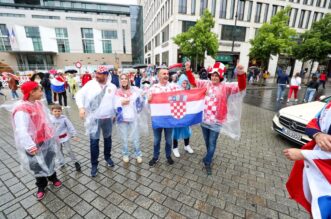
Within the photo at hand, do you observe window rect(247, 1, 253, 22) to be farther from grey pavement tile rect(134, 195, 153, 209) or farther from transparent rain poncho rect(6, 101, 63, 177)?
transparent rain poncho rect(6, 101, 63, 177)

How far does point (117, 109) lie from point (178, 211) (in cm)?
208

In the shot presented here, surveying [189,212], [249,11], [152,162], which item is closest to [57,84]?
[152,162]

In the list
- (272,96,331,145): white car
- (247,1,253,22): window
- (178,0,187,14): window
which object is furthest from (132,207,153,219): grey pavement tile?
(247,1,253,22): window

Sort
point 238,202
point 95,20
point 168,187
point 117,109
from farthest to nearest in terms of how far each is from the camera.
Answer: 1. point 95,20
2. point 117,109
3. point 168,187
4. point 238,202

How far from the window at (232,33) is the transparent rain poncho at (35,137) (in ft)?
101

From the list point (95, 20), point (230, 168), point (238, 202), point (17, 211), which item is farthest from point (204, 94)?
point (95, 20)

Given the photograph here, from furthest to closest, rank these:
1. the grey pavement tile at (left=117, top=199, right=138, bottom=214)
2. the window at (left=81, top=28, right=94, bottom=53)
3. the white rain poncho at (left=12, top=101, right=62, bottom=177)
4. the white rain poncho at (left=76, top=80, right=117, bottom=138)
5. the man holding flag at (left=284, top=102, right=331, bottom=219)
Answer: the window at (left=81, top=28, right=94, bottom=53) → the white rain poncho at (left=76, top=80, right=117, bottom=138) → the grey pavement tile at (left=117, top=199, right=138, bottom=214) → the white rain poncho at (left=12, top=101, right=62, bottom=177) → the man holding flag at (left=284, top=102, right=331, bottom=219)

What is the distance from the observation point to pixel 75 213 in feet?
8.07

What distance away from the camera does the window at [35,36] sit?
46.0 metres

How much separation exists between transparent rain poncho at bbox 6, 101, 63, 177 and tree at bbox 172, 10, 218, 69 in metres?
18.5

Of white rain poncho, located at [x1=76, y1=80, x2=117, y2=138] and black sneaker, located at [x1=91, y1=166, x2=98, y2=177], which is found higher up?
white rain poncho, located at [x1=76, y1=80, x2=117, y2=138]

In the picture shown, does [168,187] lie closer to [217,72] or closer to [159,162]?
[159,162]

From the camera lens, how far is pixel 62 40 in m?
48.6

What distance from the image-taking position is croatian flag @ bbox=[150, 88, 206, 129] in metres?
3.41
